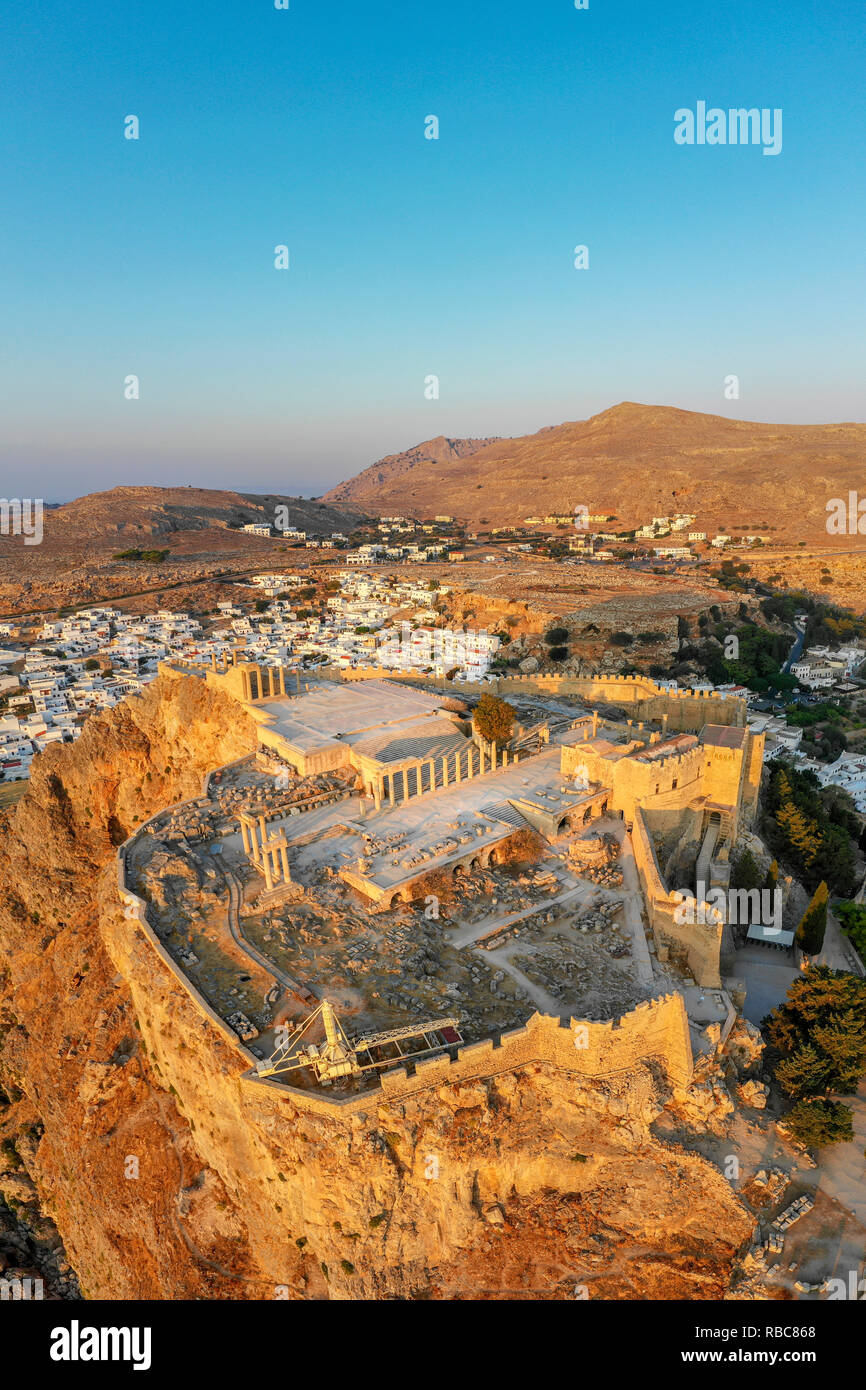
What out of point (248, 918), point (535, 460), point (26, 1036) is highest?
point (535, 460)

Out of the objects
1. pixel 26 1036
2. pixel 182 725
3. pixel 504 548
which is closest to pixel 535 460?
pixel 504 548

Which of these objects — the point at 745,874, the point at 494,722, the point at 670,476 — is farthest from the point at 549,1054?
the point at 670,476

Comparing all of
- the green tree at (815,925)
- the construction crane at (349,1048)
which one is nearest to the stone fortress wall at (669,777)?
the green tree at (815,925)

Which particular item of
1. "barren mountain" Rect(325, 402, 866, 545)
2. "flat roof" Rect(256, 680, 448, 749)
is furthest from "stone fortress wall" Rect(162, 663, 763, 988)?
"barren mountain" Rect(325, 402, 866, 545)

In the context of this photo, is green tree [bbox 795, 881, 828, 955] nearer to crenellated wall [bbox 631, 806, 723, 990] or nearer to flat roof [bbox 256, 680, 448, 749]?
crenellated wall [bbox 631, 806, 723, 990]
